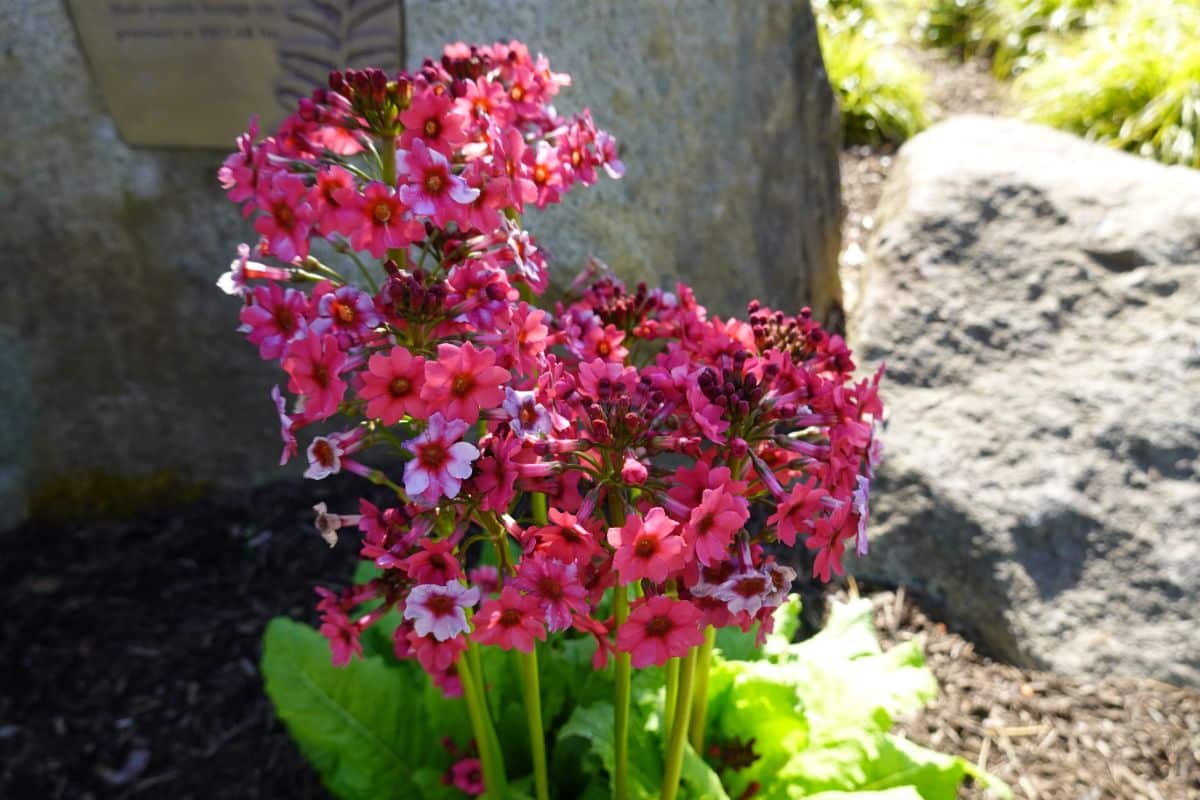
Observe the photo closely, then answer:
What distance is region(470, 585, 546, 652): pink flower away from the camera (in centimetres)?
146

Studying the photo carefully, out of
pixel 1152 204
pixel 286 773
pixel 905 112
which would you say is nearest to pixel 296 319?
pixel 286 773

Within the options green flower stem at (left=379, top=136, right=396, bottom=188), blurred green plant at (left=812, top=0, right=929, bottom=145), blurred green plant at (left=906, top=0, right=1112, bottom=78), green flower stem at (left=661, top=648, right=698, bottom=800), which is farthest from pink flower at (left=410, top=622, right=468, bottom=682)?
blurred green plant at (left=906, top=0, right=1112, bottom=78)

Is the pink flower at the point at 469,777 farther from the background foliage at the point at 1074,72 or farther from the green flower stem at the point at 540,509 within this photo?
the background foliage at the point at 1074,72

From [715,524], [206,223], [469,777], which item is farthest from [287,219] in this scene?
[206,223]

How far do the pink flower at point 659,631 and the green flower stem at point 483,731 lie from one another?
48 cm

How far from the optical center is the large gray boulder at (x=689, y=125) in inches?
137

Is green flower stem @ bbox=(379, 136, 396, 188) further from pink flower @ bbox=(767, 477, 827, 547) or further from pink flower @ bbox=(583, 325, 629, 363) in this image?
pink flower @ bbox=(767, 477, 827, 547)

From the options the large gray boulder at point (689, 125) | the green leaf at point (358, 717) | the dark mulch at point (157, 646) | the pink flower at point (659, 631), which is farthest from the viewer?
the large gray boulder at point (689, 125)

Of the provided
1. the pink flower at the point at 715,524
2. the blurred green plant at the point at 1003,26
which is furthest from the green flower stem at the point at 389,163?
the blurred green plant at the point at 1003,26

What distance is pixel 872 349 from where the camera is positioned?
3.93m

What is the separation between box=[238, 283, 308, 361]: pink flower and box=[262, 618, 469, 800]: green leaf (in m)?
1.25

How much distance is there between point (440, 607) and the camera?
1.47 meters

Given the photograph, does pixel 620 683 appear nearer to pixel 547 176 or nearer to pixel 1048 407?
pixel 547 176

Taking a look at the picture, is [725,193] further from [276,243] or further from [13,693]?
[13,693]
